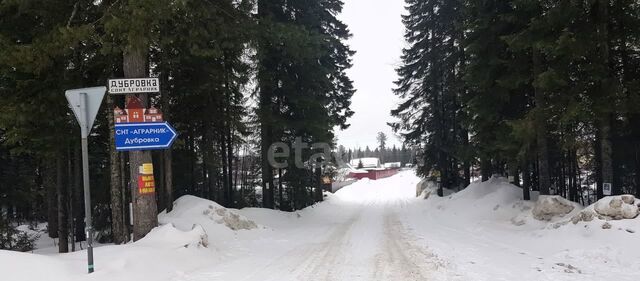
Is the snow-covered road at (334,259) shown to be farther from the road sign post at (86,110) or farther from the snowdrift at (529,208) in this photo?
the snowdrift at (529,208)

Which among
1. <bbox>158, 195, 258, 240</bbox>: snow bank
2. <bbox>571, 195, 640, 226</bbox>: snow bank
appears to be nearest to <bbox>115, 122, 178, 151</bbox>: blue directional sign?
<bbox>158, 195, 258, 240</bbox>: snow bank

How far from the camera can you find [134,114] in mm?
8773

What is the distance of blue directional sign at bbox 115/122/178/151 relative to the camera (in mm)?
8594

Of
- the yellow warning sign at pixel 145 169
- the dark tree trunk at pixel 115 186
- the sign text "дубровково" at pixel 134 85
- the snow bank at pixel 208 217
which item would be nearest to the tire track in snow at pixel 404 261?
the snow bank at pixel 208 217

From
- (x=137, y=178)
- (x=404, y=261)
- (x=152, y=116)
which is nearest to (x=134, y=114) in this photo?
(x=152, y=116)

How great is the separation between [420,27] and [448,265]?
24098 mm

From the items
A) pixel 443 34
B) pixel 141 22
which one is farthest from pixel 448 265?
pixel 443 34

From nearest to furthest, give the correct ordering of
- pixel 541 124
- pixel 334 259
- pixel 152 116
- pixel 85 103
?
pixel 85 103 < pixel 152 116 < pixel 334 259 < pixel 541 124

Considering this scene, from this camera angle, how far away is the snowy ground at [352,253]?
24.2 feet

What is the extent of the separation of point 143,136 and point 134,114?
Result: 1.55ft

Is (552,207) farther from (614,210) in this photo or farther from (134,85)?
(134,85)

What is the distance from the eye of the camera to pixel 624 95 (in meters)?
12.1

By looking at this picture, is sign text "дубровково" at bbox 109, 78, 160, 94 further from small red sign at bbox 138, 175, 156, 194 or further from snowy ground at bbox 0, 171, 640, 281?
snowy ground at bbox 0, 171, 640, 281

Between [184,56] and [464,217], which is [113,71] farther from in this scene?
[464,217]
